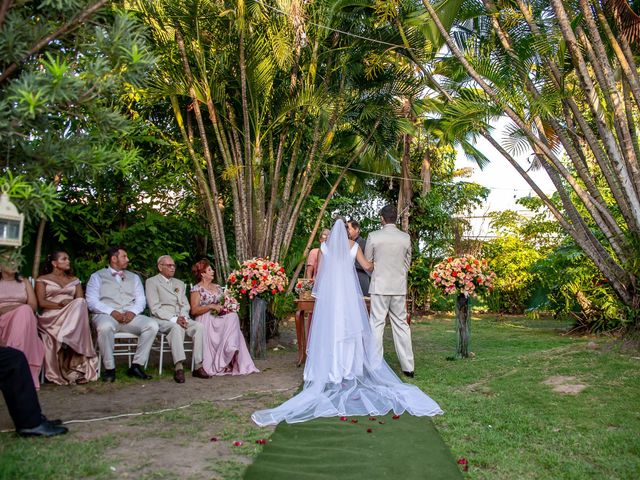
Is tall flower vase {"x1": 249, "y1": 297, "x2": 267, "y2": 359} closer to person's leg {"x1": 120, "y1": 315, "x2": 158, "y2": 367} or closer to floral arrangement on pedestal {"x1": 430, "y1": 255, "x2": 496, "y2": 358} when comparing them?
person's leg {"x1": 120, "y1": 315, "x2": 158, "y2": 367}

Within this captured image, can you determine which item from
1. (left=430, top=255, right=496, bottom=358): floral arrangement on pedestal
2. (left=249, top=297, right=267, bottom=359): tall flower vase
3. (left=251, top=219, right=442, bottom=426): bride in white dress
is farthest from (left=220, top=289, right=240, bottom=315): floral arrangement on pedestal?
(left=430, top=255, right=496, bottom=358): floral arrangement on pedestal

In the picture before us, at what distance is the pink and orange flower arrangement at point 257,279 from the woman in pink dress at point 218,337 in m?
0.67

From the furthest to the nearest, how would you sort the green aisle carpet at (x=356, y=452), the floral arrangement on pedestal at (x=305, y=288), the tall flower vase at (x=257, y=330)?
the tall flower vase at (x=257, y=330), the floral arrangement on pedestal at (x=305, y=288), the green aisle carpet at (x=356, y=452)

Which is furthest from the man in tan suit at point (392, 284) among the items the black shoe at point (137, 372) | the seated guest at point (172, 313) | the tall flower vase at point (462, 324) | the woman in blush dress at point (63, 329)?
the woman in blush dress at point (63, 329)

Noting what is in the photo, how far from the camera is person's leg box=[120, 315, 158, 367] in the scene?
25.4 feet

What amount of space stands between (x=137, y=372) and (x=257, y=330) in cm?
237

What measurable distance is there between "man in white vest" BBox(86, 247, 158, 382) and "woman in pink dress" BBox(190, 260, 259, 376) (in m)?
0.75

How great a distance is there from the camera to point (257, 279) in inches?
364

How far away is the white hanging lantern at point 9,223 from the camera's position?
11.3 ft

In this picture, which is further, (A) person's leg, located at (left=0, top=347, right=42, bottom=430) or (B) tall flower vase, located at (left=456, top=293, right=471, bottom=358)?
(B) tall flower vase, located at (left=456, top=293, right=471, bottom=358)

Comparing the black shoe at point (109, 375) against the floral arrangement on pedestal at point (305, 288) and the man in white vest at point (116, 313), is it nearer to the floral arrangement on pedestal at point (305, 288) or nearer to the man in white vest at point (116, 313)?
the man in white vest at point (116, 313)

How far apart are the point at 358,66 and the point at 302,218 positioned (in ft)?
13.9

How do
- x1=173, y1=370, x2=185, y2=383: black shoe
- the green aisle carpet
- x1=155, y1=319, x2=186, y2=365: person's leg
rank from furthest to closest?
x1=155, y1=319, x2=186, y2=365: person's leg, x1=173, y1=370, x2=185, y2=383: black shoe, the green aisle carpet

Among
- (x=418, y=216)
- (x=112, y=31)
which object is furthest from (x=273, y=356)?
(x=418, y=216)
